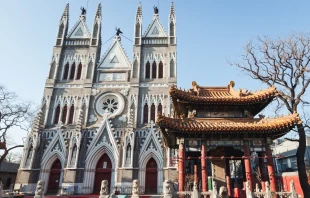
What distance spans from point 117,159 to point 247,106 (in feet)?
45.3

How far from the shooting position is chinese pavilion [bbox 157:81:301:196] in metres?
9.56

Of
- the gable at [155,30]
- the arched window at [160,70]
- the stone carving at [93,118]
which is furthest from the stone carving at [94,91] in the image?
the gable at [155,30]

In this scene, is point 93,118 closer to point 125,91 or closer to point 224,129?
point 125,91

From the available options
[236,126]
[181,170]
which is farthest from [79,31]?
[236,126]

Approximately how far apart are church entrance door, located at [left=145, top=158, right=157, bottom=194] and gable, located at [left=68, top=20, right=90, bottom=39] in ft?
57.6

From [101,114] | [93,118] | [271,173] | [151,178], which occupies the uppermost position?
[101,114]

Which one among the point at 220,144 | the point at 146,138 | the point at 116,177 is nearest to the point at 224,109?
the point at 220,144

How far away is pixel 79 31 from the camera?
92.9 feet

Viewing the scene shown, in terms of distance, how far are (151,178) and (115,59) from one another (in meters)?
14.1

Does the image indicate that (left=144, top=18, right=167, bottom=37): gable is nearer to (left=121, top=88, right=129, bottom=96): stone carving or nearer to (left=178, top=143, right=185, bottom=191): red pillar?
(left=121, top=88, right=129, bottom=96): stone carving

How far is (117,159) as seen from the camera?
2091 centimetres

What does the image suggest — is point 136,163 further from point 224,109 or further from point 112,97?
point 224,109

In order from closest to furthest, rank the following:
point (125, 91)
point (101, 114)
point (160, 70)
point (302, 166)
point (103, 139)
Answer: point (302, 166), point (103, 139), point (101, 114), point (125, 91), point (160, 70)

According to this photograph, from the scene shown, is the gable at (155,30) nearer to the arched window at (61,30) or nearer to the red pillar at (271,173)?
the arched window at (61,30)
